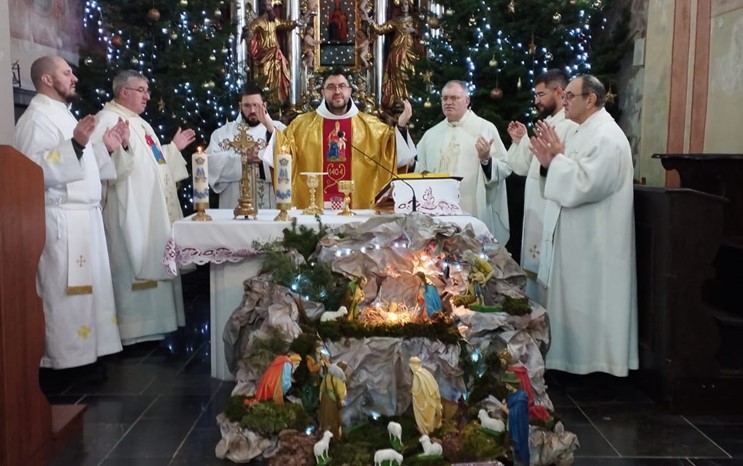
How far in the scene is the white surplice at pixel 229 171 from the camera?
286 inches

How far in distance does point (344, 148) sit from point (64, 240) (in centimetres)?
221

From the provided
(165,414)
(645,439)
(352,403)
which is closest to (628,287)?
(645,439)

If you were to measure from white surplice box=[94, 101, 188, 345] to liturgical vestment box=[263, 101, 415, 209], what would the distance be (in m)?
1.18

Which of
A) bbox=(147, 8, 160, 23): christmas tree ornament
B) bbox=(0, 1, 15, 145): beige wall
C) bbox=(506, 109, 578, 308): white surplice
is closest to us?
bbox=(506, 109, 578, 308): white surplice

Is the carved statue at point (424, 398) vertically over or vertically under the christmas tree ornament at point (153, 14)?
under

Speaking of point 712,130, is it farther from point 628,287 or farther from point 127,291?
point 127,291

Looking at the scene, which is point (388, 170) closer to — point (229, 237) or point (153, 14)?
point (229, 237)

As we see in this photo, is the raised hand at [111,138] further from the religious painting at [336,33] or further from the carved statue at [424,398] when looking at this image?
the religious painting at [336,33]

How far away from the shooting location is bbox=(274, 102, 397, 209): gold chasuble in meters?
6.15

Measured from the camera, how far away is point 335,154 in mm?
6043

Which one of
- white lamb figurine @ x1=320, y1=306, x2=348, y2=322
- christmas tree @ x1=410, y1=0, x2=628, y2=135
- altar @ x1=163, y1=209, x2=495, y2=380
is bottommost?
white lamb figurine @ x1=320, y1=306, x2=348, y2=322

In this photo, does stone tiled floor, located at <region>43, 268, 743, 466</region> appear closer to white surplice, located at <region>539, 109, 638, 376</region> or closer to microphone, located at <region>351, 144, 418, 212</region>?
white surplice, located at <region>539, 109, 638, 376</region>

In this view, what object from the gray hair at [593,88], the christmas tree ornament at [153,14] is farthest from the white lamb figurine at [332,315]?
the christmas tree ornament at [153,14]

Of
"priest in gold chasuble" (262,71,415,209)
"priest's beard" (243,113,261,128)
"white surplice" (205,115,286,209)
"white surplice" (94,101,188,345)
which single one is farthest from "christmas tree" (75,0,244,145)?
"priest in gold chasuble" (262,71,415,209)
